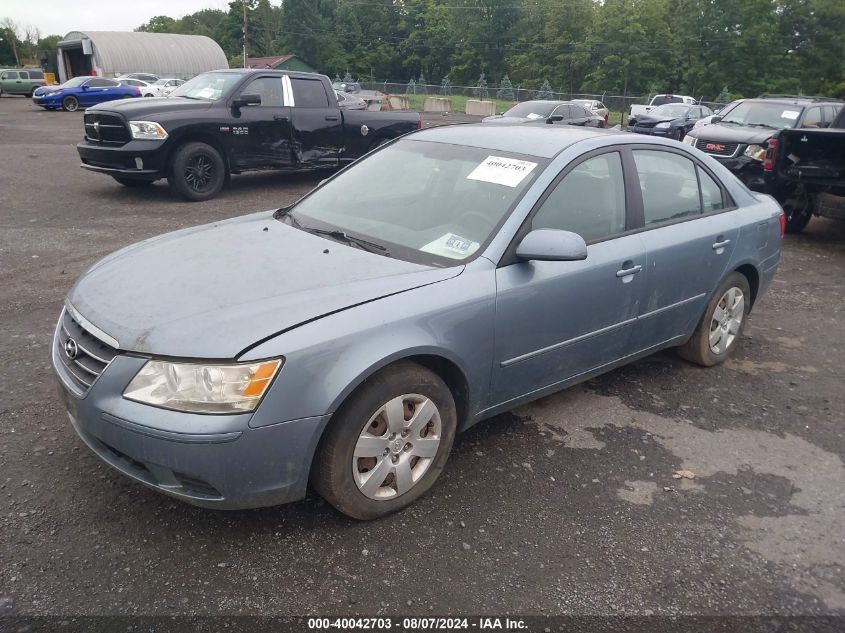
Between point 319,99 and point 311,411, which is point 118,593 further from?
point 319,99

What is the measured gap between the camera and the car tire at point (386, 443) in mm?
2701

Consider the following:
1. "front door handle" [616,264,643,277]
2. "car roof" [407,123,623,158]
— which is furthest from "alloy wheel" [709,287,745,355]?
"car roof" [407,123,623,158]

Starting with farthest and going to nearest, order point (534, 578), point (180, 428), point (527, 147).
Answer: point (527, 147) < point (534, 578) < point (180, 428)

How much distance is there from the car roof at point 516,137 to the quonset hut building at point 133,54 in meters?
53.7

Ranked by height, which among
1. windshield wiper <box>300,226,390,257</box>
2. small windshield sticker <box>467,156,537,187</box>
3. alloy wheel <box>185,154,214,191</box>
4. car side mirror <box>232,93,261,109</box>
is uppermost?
small windshield sticker <box>467,156,537,187</box>

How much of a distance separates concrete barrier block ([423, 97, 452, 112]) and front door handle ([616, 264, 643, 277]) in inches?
1682

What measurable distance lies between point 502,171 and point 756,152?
9.10 metres

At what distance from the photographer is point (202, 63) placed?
2184 inches

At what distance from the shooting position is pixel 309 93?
1059 centimetres

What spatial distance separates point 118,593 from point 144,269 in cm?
141

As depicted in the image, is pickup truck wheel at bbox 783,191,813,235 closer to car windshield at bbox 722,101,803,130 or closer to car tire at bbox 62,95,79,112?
car windshield at bbox 722,101,803,130

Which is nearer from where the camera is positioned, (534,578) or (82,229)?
(534,578)

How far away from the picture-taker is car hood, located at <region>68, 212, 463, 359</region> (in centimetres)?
257

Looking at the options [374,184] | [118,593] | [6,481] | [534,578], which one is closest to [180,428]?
[118,593]
